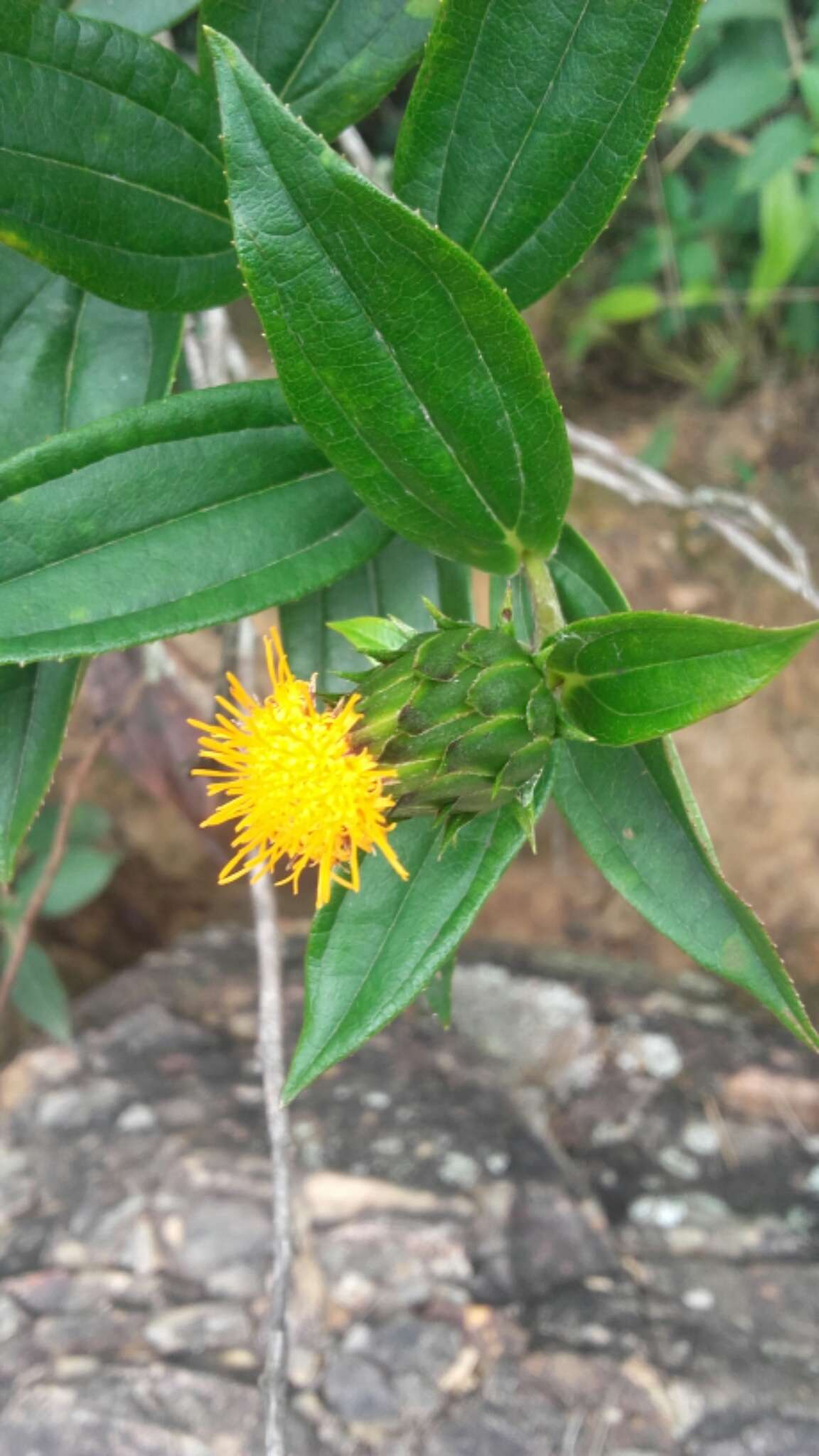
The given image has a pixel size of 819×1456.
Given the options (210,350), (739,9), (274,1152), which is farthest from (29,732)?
(739,9)

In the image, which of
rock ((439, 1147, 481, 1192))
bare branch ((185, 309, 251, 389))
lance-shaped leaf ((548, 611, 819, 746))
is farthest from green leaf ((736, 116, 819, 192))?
rock ((439, 1147, 481, 1192))

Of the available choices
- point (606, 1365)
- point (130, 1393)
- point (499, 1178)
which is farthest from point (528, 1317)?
point (130, 1393)

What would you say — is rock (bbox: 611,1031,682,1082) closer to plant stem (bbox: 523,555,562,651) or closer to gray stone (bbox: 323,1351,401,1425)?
gray stone (bbox: 323,1351,401,1425)

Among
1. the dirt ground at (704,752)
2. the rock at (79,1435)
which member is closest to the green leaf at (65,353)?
the rock at (79,1435)

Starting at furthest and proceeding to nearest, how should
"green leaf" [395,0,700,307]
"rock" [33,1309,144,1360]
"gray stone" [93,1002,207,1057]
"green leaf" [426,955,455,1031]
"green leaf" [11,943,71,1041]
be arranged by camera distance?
Answer: "gray stone" [93,1002,207,1057] < "green leaf" [11,943,71,1041] < "rock" [33,1309,144,1360] < "green leaf" [426,955,455,1031] < "green leaf" [395,0,700,307]

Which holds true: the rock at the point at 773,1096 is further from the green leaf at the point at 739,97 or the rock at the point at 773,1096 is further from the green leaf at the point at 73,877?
the green leaf at the point at 739,97

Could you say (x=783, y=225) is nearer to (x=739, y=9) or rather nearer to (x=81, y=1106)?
(x=739, y=9)
